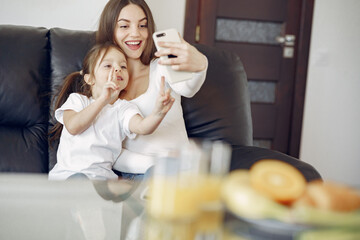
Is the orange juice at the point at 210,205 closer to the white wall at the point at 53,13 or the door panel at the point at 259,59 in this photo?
the white wall at the point at 53,13

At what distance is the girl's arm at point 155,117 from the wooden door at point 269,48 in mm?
1547

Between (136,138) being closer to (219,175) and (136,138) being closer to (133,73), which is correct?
(133,73)

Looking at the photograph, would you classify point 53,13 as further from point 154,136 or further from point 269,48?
point 269,48

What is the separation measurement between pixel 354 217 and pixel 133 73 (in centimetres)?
134

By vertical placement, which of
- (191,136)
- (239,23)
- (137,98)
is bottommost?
(191,136)

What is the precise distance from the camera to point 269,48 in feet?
10.3

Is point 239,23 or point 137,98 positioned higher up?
point 239,23

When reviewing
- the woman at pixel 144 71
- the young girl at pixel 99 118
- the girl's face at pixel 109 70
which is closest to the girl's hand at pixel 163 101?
the young girl at pixel 99 118

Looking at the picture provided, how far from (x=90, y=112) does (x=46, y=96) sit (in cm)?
43

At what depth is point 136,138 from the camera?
5.49 feet

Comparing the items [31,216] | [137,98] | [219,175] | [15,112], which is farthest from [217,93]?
[219,175]

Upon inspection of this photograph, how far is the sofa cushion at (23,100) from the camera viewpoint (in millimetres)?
1757

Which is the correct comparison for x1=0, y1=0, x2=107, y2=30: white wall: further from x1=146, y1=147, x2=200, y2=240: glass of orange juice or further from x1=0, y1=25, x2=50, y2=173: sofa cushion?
x1=146, y1=147, x2=200, y2=240: glass of orange juice

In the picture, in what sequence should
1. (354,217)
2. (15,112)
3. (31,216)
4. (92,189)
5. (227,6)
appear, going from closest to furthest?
(354,217), (31,216), (92,189), (15,112), (227,6)
